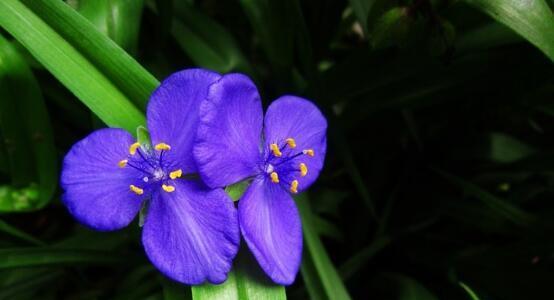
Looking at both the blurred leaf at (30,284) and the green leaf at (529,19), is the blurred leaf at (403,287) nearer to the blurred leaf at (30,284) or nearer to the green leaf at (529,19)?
the green leaf at (529,19)

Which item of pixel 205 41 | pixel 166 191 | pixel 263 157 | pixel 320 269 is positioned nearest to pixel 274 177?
pixel 263 157

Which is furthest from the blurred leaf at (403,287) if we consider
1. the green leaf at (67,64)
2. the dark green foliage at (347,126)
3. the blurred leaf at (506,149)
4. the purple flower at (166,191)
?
the green leaf at (67,64)

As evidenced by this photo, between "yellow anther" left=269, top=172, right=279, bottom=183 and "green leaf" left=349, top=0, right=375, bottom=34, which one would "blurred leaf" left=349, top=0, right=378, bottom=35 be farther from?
"yellow anther" left=269, top=172, right=279, bottom=183

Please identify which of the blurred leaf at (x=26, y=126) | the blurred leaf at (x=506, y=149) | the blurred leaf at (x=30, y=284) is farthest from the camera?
the blurred leaf at (x=506, y=149)

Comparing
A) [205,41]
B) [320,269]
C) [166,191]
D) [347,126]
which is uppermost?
[205,41]

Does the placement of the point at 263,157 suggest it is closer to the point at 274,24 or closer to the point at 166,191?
the point at 166,191

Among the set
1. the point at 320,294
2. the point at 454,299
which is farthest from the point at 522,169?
the point at 320,294

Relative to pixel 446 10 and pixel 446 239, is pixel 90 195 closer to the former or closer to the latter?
pixel 446 10
